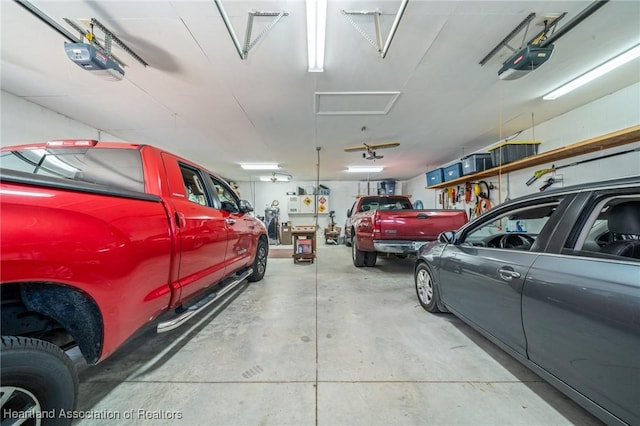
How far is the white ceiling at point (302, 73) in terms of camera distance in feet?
7.33

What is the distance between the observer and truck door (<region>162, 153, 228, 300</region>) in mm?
1767

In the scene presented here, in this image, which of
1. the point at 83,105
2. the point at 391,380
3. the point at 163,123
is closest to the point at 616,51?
the point at 391,380

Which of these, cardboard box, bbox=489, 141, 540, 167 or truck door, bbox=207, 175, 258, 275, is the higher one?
cardboard box, bbox=489, 141, 540, 167

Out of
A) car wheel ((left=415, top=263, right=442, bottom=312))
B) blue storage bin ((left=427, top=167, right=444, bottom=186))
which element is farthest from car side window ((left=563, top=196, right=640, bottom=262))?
blue storage bin ((left=427, top=167, right=444, bottom=186))

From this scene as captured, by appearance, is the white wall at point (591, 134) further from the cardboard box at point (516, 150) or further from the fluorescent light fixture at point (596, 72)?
the fluorescent light fixture at point (596, 72)

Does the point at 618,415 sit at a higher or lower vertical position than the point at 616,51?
lower

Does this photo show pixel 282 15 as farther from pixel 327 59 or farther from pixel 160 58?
pixel 160 58

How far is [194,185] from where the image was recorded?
2.38 m

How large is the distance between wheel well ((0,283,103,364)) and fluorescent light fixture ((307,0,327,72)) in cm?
271

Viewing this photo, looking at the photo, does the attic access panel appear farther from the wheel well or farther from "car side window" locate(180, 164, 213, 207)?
the wheel well

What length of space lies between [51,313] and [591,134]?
23.1 ft

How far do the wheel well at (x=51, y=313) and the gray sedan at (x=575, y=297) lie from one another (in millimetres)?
2405

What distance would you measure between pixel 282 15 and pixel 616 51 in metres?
4.11

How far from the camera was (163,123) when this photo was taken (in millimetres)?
4754
